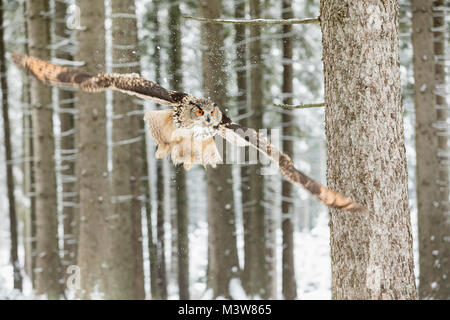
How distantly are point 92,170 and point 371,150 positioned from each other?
463cm

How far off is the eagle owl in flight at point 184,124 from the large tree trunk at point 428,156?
5.23m

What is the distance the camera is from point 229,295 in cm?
815

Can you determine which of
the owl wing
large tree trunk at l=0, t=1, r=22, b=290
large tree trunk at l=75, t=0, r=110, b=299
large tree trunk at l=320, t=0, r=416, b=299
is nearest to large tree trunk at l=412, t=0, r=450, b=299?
large tree trunk at l=75, t=0, r=110, b=299

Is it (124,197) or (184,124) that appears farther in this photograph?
(124,197)

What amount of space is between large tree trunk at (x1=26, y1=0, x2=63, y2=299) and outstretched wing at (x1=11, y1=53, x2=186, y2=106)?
5.77 metres

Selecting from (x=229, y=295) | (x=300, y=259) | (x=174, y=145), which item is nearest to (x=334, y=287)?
(x=174, y=145)

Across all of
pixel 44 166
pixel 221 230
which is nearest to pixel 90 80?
pixel 221 230

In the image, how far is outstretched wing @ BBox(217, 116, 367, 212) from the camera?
267 cm

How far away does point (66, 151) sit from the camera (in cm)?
938

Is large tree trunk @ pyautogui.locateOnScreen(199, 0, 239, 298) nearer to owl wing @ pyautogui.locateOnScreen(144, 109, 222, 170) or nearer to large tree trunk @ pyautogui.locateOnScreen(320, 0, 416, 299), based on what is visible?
owl wing @ pyautogui.locateOnScreen(144, 109, 222, 170)

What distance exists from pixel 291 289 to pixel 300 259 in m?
4.94

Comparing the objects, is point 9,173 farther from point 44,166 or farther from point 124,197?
point 124,197

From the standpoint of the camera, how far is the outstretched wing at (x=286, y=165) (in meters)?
2.67

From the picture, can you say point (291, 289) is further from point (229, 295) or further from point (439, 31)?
point (439, 31)
